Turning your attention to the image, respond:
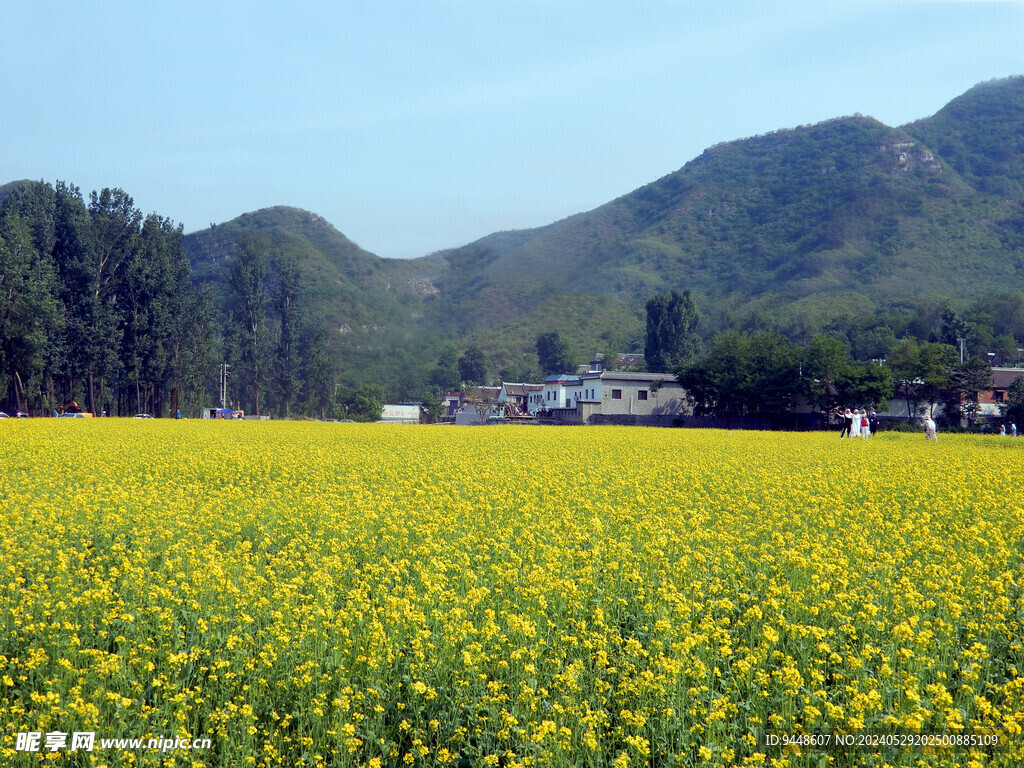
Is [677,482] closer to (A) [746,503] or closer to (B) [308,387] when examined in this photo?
(A) [746,503]

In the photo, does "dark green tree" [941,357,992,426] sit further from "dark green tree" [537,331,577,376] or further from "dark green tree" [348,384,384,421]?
"dark green tree" [537,331,577,376]

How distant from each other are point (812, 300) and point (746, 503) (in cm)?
9866

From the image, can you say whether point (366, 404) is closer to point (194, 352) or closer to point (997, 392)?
point (194, 352)

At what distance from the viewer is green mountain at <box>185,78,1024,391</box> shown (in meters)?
100

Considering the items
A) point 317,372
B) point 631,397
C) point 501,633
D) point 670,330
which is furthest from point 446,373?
point 501,633

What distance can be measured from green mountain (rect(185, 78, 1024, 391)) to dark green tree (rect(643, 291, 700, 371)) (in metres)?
11.3

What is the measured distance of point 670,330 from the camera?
91.3 meters

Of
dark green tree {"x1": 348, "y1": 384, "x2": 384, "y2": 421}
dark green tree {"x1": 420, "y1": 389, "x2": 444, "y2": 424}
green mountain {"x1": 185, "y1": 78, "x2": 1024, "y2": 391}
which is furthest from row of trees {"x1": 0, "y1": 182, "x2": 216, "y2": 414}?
green mountain {"x1": 185, "y1": 78, "x2": 1024, "y2": 391}

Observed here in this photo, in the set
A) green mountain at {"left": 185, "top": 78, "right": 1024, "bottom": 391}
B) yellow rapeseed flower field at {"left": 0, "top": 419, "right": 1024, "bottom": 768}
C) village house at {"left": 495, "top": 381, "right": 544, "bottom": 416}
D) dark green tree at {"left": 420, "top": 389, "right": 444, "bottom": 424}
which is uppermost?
green mountain at {"left": 185, "top": 78, "right": 1024, "bottom": 391}

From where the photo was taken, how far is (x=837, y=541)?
8383 millimetres

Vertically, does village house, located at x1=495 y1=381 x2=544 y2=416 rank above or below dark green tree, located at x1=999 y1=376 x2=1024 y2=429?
above

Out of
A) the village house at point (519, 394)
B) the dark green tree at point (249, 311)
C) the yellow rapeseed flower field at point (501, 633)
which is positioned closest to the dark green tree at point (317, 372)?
the dark green tree at point (249, 311)

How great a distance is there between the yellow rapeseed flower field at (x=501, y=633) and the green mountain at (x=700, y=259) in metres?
75.2

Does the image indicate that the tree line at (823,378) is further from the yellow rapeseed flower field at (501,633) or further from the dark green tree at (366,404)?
the yellow rapeseed flower field at (501,633)
